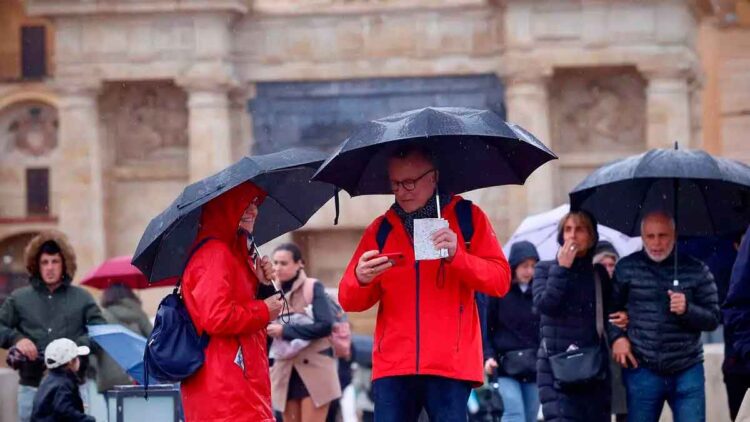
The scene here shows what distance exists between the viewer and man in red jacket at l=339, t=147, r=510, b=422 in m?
8.27

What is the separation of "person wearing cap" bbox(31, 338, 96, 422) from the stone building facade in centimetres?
1725

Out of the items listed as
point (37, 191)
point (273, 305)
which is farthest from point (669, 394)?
point (37, 191)

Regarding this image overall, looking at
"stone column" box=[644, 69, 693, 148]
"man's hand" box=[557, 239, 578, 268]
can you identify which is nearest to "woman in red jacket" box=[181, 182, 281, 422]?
"man's hand" box=[557, 239, 578, 268]

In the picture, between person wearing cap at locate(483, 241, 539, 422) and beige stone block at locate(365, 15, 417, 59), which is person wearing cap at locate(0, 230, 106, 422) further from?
beige stone block at locate(365, 15, 417, 59)

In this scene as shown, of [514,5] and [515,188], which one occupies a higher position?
[514,5]

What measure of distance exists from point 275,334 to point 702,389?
3431 millimetres

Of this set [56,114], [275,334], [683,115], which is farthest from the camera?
[56,114]

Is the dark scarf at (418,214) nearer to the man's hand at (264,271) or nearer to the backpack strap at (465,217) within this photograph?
the backpack strap at (465,217)

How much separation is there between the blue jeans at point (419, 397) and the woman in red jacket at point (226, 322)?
2.11ft

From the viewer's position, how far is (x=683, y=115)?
28.1 meters

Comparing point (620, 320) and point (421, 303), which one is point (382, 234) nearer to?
point (421, 303)

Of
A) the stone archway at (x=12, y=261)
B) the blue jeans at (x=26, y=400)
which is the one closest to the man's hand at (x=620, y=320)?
the blue jeans at (x=26, y=400)

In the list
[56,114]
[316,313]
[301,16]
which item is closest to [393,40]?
[301,16]

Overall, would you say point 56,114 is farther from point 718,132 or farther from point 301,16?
point 718,132
